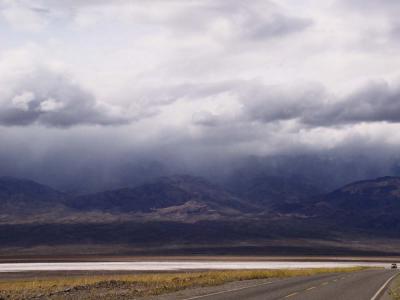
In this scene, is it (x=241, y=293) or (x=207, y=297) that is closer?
(x=207, y=297)

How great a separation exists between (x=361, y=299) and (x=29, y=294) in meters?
21.7

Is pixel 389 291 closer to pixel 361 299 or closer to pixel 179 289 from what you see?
pixel 361 299

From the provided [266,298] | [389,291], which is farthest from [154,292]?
[389,291]

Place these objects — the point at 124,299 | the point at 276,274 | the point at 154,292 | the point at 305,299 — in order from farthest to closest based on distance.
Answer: the point at 276,274 → the point at 154,292 → the point at 124,299 → the point at 305,299

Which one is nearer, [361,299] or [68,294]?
[361,299]

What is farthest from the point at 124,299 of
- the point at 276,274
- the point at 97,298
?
the point at 276,274

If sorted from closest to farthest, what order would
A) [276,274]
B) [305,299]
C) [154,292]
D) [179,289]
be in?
[305,299] < [154,292] < [179,289] < [276,274]

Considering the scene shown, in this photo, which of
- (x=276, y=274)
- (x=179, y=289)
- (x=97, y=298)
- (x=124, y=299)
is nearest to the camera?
(x=124, y=299)

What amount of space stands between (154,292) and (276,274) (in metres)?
29.1

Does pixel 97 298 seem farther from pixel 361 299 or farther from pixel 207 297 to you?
pixel 361 299

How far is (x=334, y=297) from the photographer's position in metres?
31.2

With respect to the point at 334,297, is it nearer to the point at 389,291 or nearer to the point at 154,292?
the point at 389,291

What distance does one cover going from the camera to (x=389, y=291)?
3700 cm

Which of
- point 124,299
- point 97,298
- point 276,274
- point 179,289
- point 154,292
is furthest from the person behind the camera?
point 276,274
